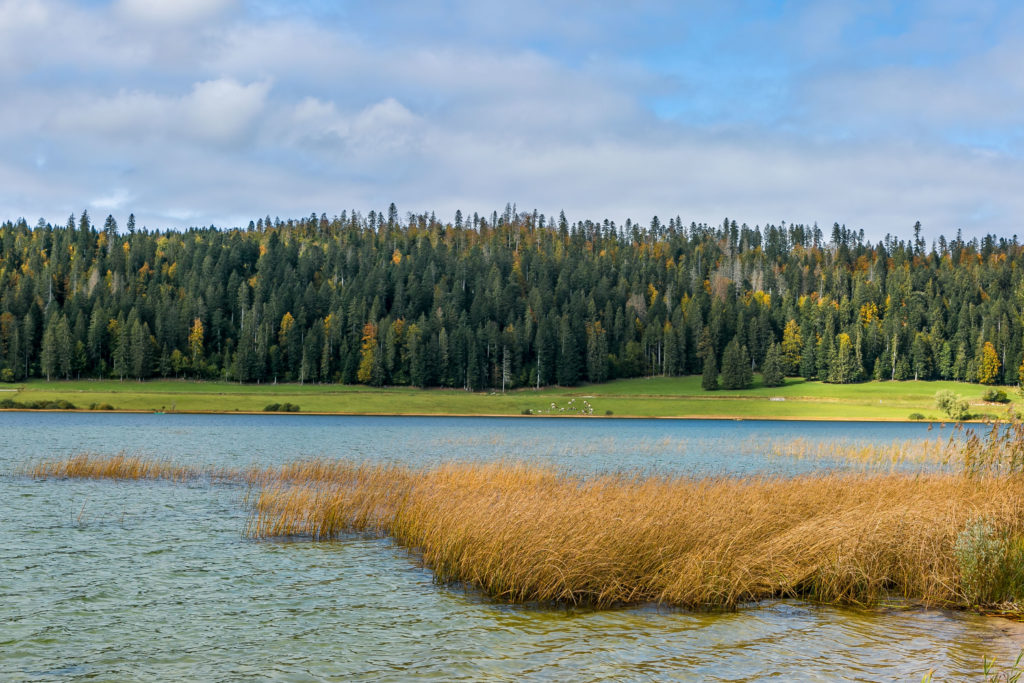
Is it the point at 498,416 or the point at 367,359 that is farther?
the point at 367,359

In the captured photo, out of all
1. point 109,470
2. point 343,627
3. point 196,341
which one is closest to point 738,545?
point 343,627

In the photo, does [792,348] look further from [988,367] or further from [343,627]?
[343,627]

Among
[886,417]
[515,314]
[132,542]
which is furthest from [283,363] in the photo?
[132,542]

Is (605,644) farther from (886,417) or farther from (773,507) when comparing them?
(886,417)

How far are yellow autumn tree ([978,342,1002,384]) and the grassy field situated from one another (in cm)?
479

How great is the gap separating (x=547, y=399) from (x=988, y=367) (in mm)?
80360

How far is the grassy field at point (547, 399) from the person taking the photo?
10875cm

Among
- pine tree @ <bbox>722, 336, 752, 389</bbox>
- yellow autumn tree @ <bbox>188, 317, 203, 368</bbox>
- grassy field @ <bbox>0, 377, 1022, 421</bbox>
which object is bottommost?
grassy field @ <bbox>0, 377, 1022, 421</bbox>

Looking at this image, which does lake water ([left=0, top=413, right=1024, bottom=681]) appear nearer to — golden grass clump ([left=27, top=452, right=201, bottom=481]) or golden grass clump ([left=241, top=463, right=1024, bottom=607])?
golden grass clump ([left=241, top=463, right=1024, bottom=607])

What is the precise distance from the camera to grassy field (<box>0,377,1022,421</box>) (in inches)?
4281

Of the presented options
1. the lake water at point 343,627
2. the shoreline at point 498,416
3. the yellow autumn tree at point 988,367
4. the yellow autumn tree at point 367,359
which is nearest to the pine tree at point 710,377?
the shoreline at point 498,416

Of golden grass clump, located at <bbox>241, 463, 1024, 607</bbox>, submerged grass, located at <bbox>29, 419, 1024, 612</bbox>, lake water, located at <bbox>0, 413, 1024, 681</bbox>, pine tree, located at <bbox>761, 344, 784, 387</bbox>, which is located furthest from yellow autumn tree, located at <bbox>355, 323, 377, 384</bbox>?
golden grass clump, located at <bbox>241, 463, 1024, 607</bbox>

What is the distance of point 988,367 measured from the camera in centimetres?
14288

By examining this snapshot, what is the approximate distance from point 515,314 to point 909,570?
16039 centimetres
